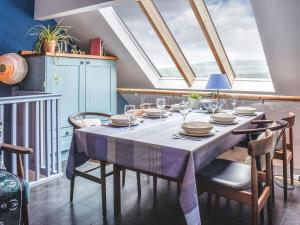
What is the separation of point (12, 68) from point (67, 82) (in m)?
0.71

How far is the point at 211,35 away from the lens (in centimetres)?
387

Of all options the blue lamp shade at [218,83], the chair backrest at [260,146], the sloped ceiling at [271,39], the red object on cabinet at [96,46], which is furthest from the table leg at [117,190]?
the red object on cabinet at [96,46]

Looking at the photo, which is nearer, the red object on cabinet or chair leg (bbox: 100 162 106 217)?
chair leg (bbox: 100 162 106 217)

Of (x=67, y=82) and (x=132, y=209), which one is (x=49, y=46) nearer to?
(x=67, y=82)

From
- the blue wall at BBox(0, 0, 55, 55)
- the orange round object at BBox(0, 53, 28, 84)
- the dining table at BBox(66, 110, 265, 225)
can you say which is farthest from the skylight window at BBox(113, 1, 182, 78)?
the dining table at BBox(66, 110, 265, 225)

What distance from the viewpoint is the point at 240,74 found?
4438 millimetres

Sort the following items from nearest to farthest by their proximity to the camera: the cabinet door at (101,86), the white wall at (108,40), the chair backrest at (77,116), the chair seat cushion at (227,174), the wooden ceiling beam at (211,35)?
the chair seat cushion at (227,174), the chair backrest at (77,116), the wooden ceiling beam at (211,35), the white wall at (108,40), the cabinet door at (101,86)

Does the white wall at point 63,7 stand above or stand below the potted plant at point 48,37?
above

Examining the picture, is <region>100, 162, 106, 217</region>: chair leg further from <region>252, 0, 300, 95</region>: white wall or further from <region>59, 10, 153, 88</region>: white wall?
<region>59, 10, 153, 88</region>: white wall

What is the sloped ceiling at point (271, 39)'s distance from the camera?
2844mm

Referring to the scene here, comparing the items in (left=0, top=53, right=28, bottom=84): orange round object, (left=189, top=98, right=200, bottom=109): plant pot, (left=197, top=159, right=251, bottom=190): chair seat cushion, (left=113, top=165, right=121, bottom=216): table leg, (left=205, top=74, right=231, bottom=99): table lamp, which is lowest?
(left=113, top=165, right=121, bottom=216): table leg

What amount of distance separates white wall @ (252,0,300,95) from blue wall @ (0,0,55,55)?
3.14m

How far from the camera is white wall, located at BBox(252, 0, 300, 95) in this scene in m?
2.80

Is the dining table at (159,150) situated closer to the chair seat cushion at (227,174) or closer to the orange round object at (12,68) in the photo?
the chair seat cushion at (227,174)
